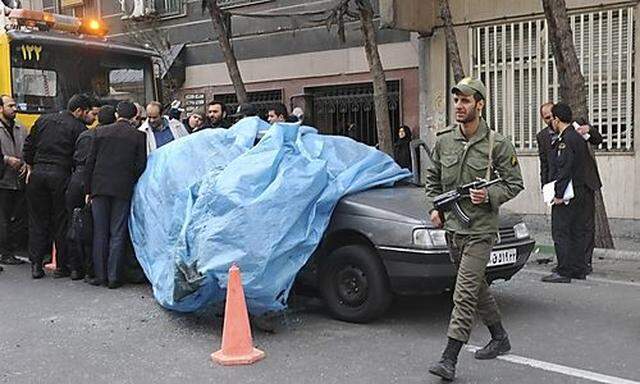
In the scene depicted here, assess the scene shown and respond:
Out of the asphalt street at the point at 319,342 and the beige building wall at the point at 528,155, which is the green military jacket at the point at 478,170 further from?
the beige building wall at the point at 528,155

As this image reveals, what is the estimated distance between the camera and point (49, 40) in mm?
8727

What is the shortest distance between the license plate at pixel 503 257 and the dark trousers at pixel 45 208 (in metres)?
4.43

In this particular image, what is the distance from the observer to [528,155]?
38.7 ft

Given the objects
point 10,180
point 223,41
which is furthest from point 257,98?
point 10,180

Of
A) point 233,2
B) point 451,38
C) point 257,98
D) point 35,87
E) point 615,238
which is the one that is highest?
point 233,2

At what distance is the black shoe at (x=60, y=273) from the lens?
7.75m

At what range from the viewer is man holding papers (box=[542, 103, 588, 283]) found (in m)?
7.28

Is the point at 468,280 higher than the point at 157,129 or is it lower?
lower

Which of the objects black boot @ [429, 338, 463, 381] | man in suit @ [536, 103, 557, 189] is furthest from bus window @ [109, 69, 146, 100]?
black boot @ [429, 338, 463, 381]

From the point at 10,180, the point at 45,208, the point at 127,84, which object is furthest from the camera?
the point at 127,84

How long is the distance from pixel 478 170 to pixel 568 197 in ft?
10.0

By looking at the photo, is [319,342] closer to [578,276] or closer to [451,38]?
[578,276]

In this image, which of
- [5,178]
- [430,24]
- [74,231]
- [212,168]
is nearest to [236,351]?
[212,168]

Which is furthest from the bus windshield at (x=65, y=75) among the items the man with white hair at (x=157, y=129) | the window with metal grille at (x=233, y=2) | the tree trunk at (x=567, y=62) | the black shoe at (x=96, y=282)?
the window with metal grille at (x=233, y=2)
